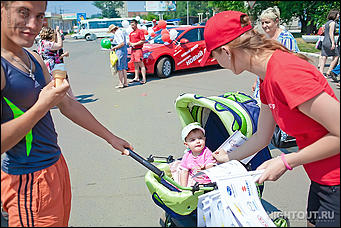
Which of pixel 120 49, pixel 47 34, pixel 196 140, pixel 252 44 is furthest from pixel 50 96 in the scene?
pixel 120 49

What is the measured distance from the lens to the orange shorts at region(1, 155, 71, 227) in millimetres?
1754

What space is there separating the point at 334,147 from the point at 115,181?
307 cm

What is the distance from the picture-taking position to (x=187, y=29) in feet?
35.8

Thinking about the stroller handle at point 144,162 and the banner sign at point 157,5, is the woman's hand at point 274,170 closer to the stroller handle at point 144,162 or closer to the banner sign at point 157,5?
the stroller handle at point 144,162

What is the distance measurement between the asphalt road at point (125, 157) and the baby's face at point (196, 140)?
0.80m

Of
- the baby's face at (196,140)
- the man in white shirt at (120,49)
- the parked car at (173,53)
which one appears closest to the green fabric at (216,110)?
the baby's face at (196,140)

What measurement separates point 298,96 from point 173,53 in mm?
9287

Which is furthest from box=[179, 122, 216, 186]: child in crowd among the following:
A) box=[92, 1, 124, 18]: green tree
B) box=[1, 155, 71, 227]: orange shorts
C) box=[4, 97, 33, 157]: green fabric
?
box=[92, 1, 124, 18]: green tree

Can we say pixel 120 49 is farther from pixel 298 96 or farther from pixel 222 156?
pixel 298 96

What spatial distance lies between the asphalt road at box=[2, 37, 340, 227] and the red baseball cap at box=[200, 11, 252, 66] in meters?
2.13

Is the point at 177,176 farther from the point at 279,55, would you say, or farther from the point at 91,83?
the point at 91,83

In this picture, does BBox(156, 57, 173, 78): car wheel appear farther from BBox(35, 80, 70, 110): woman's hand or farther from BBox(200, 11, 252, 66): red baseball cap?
BBox(35, 80, 70, 110): woman's hand

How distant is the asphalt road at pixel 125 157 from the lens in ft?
11.5

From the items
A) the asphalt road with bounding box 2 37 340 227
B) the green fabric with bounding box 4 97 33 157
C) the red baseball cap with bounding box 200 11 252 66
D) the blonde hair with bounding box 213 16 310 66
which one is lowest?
the asphalt road with bounding box 2 37 340 227
